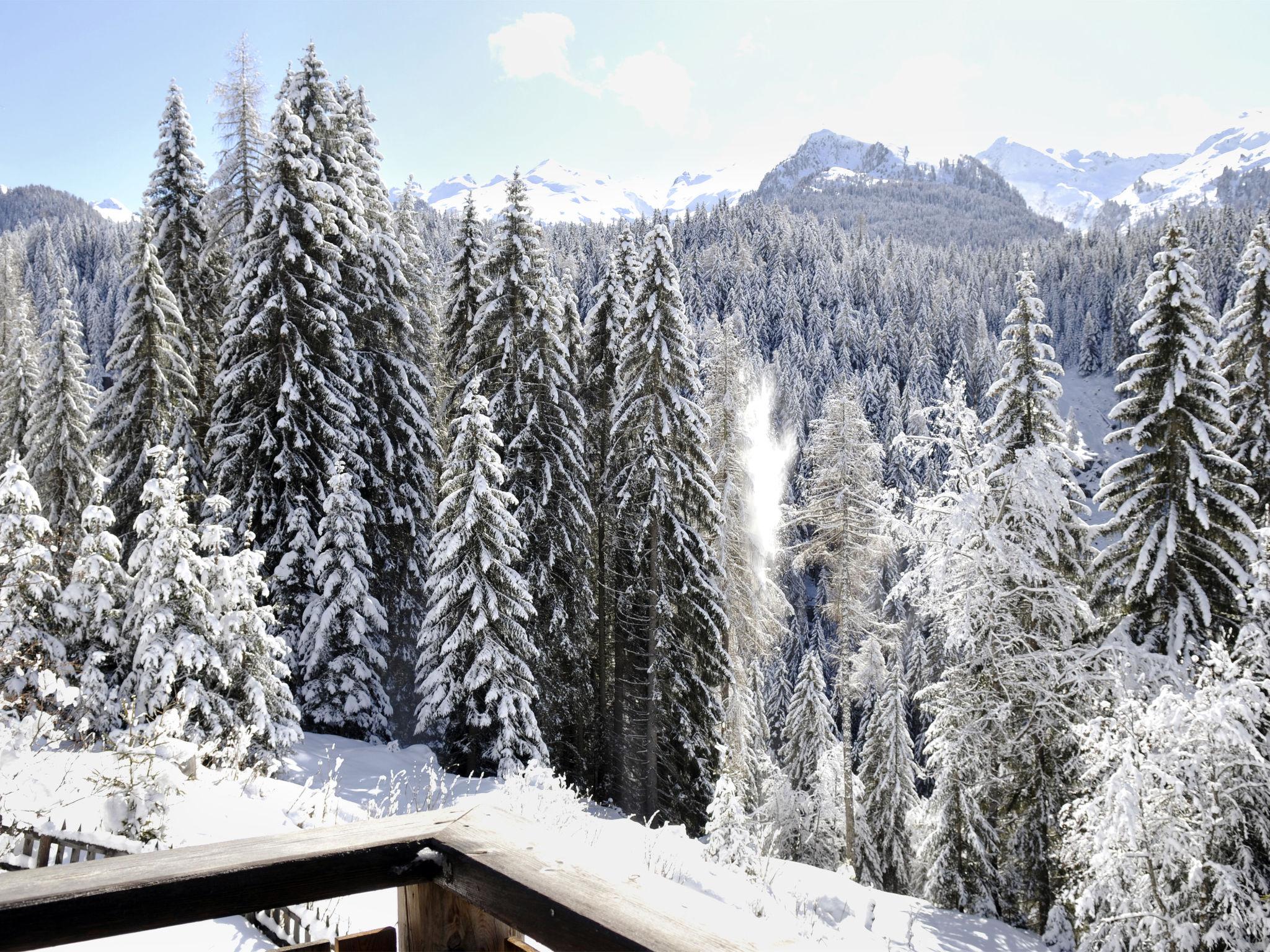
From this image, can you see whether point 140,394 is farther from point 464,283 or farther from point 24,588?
point 24,588

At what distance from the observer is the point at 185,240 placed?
914 inches

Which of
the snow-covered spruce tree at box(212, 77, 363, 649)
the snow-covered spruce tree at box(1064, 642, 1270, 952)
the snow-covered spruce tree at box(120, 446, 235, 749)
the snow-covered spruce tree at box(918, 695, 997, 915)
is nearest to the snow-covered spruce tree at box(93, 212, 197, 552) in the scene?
the snow-covered spruce tree at box(212, 77, 363, 649)

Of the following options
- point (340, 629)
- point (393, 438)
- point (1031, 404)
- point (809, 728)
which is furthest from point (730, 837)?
point (809, 728)

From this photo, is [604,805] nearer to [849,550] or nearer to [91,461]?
[849,550]

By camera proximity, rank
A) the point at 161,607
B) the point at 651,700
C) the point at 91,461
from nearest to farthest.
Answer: the point at 161,607 < the point at 651,700 < the point at 91,461

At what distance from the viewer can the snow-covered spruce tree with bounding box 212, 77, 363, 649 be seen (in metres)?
19.4

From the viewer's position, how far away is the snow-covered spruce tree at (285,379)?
19.4 meters

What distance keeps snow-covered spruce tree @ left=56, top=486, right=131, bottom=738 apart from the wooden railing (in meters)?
13.9

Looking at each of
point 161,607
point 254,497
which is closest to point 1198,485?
point 161,607

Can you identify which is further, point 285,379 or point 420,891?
point 285,379

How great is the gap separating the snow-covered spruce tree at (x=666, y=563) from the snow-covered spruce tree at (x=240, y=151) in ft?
36.6

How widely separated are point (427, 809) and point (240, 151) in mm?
20889

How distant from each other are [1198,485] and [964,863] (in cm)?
868

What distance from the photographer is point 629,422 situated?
21000mm
